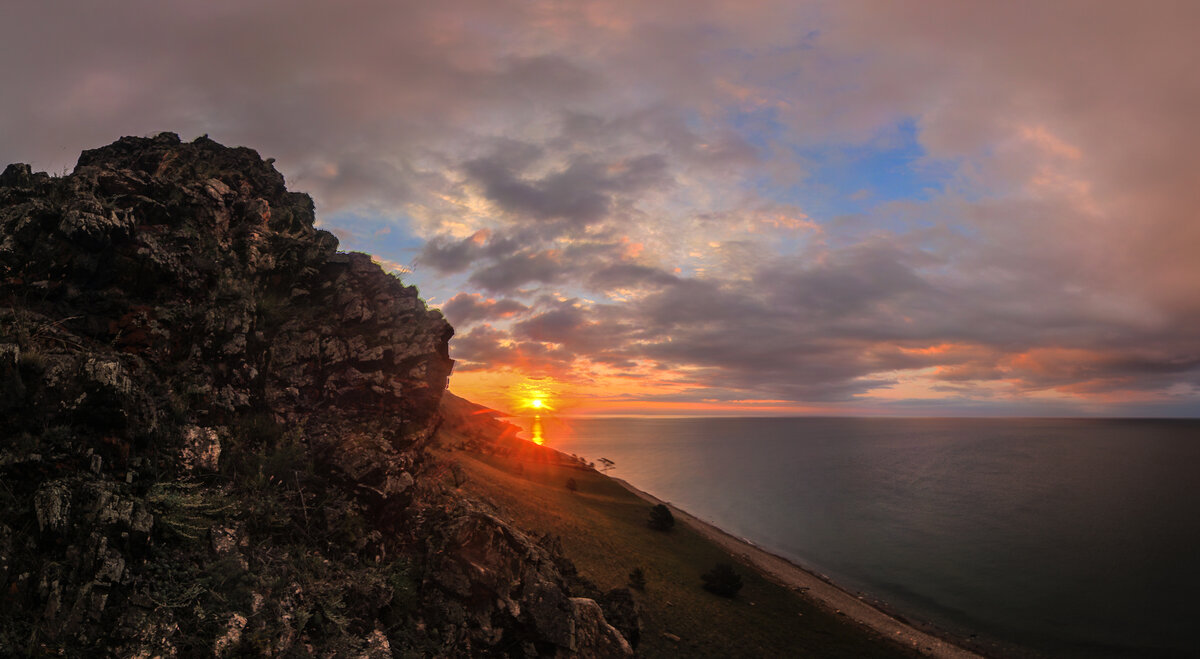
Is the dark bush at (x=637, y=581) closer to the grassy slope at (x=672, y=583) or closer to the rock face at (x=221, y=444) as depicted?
the grassy slope at (x=672, y=583)

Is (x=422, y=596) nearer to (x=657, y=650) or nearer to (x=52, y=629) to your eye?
(x=52, y=629)

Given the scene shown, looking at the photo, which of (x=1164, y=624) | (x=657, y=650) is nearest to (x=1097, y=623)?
(x=1164, y=624)

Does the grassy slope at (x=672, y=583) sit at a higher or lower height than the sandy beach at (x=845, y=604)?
higher

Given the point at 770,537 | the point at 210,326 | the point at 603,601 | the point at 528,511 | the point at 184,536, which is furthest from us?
the point at 770,537

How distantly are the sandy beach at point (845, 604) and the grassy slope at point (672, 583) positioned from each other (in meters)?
3.85

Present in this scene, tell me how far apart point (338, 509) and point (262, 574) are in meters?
2.94

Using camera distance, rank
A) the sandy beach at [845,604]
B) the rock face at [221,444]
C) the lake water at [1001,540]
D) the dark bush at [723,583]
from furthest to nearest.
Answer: the lake water at [1001,540] < the sandy beach at [845,604] < the dark bush at [723,583] < the rock face at [221,444]

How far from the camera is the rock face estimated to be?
8.32 meters

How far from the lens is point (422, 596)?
1353cm

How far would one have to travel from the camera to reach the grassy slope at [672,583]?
28609mm

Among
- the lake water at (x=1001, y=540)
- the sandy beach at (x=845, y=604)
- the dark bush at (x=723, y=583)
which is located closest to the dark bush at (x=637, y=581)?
the dark bush at (x=723, y=583)

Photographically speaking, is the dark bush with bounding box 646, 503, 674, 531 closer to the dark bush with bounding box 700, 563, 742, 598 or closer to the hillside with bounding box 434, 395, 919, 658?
the hillside with bounding box 434, 395, 919, 658

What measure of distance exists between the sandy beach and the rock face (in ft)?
113

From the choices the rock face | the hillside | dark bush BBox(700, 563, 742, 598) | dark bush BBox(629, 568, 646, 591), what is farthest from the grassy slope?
the rock face
